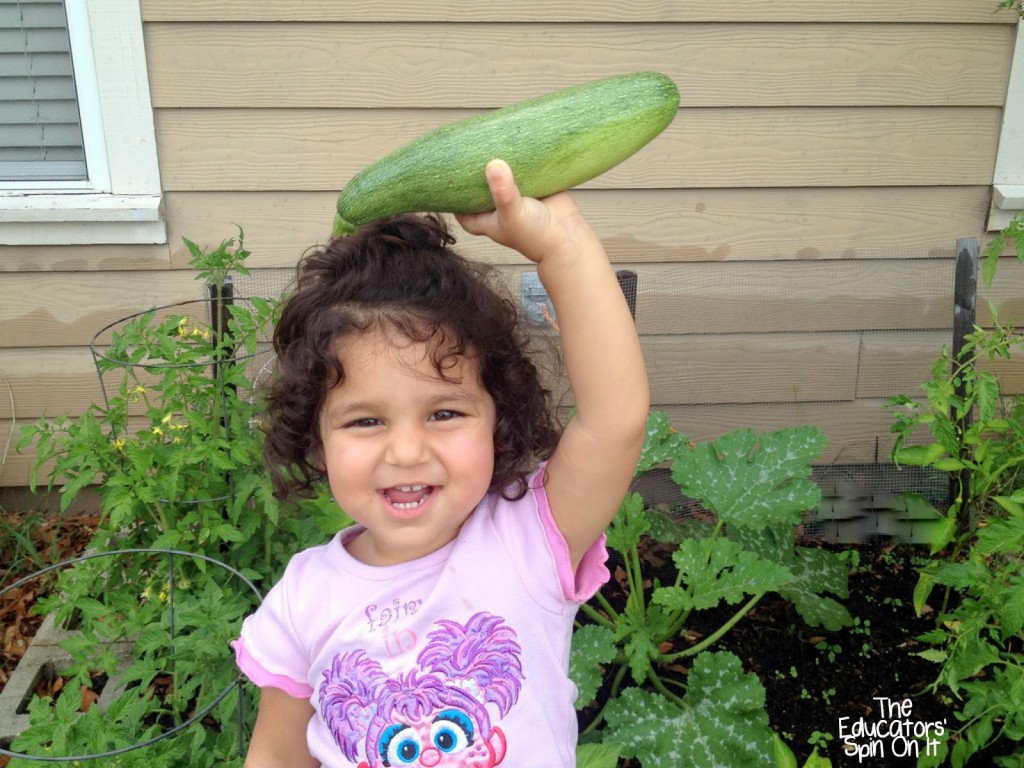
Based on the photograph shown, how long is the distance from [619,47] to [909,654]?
7.57 feet

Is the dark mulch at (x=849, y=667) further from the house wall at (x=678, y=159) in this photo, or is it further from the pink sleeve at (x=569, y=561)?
the pink sleeve at (x=569, y=561)

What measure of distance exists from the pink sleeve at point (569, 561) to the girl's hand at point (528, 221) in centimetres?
39

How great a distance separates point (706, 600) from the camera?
7.64 feet

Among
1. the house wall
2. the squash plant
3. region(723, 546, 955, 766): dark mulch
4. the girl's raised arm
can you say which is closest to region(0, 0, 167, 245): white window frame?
the house wall

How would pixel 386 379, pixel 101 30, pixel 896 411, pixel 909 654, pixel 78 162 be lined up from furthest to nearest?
pixel 896 411, pixel 78 162, pixel 101 30, pixel 909 654, pixel 386 379

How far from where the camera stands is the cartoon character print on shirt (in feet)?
4.30

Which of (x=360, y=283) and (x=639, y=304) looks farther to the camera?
(x=639, y=304)

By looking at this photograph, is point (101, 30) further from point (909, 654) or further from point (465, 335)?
point (909, 654)

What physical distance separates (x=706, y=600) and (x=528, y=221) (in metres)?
1.49

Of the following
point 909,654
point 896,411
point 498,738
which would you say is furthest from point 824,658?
point 498,738

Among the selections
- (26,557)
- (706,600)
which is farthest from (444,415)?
(26,557)

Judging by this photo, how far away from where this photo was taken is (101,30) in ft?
10.4

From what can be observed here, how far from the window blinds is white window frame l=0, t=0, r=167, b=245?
0.08 meters

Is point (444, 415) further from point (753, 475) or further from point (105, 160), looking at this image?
point (105, 160)
